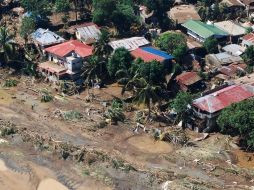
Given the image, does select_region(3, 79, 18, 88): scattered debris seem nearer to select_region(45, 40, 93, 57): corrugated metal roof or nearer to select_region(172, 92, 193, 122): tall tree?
select_region(45, 40, 93, 57): corrugated metal roof

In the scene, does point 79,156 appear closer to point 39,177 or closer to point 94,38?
point 39,177

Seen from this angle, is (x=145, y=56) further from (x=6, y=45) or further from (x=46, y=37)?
(x=6, y=45)

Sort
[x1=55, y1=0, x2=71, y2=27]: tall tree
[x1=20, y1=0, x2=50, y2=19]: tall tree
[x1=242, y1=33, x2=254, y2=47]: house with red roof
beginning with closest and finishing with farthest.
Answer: [x1=242, y1=33, x2=254, y2=47]: house with red roof
[x1=20, y1=0, x2=50, y2=19]: tall tree
[x1=55, y1=0, x2=71, y2=27]: tall tree

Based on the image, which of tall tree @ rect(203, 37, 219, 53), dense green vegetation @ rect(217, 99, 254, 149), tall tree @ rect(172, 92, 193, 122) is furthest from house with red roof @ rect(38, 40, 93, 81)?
dense green vegetation @ rect(217, 99, 254, 149)

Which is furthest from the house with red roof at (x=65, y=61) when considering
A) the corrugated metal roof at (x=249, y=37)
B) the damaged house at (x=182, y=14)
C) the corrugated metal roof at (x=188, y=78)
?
the corrugated metal roof at (x=249, y=37)

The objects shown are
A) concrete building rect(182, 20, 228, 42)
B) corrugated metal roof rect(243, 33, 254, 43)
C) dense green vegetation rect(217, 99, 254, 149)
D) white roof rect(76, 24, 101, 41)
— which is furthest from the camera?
concrete building rect(182, 20, 228, 42)
